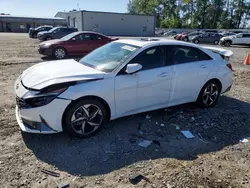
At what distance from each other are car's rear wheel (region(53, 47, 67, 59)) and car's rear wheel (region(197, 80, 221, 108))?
8417 mm

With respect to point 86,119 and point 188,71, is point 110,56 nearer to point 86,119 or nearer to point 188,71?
point 86,119

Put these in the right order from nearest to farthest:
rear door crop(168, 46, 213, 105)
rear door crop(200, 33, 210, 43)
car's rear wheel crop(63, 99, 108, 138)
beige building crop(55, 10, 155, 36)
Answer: car's rear wheel crop(63, 99, 108, 138)
rear door crop(168, 46, 213, 105)
rear door crop(200, 33, 210, 43)
beige building crop(55, 10, 155, 36)

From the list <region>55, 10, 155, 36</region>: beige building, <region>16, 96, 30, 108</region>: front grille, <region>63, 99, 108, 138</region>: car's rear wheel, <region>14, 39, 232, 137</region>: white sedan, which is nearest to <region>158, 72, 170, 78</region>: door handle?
<region>14, 39, 232, 137</region>: white sedan

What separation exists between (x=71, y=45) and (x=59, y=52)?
717 mm

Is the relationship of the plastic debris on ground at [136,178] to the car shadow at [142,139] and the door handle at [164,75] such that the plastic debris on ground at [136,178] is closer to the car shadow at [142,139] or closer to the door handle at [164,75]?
the car shadow at [142,139]

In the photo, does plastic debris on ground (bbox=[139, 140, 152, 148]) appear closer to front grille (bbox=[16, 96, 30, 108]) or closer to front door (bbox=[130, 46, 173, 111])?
front door (bbox=[130, 46, 173, 111])

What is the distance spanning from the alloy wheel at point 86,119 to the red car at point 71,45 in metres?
8.57

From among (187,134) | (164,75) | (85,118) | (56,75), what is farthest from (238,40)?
(56,75)

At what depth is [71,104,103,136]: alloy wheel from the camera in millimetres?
3482

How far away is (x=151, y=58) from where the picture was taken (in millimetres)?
4102

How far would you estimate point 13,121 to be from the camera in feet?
13.7

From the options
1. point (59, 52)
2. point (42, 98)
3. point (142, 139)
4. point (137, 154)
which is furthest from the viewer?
point (59, 52)

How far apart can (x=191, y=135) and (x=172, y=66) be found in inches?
53.0

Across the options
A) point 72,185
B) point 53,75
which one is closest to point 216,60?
point 53,75
